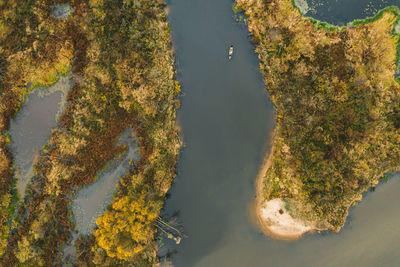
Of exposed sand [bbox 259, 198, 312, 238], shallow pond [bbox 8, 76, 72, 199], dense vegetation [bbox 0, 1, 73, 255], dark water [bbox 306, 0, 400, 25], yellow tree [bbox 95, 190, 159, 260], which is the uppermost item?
dark water [bbox 306, 0, 400, 25]

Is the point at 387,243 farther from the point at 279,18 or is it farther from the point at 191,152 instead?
the point at 279,18

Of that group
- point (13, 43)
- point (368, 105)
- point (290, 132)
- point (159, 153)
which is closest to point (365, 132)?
point (368, 105)

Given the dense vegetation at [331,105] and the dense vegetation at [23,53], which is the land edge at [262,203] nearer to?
the dense vegetation at [331,105]

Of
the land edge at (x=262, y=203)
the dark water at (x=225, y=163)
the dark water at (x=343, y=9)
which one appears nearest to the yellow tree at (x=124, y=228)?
the dark water at (x=225, y=163)

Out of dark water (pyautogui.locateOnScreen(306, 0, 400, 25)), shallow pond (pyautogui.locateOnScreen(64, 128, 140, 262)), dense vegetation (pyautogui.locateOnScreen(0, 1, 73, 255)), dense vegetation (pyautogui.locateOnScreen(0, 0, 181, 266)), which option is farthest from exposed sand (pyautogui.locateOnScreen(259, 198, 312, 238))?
dense vegetation (pyautogui.locateOnScreen(0, 1, 73, 255))

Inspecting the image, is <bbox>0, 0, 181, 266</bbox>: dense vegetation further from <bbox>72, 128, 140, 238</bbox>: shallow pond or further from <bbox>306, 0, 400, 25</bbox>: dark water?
<bbox>306, 0, 400, 25</bbox>: dark water

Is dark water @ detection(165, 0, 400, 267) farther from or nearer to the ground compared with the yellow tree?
farther from the ground

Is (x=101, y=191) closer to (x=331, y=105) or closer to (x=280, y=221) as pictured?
(x=280, y=221)
